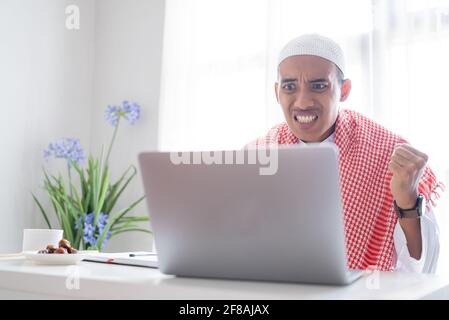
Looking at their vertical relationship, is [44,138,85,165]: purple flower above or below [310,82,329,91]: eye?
below

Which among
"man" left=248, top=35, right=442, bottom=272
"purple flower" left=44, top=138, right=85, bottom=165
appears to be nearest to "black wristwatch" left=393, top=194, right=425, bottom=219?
"man" left=248, top=35, right=442, bottom=272

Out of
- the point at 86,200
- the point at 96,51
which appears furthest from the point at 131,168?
the point at 96,51

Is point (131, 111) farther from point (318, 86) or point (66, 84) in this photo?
point (318, 86)

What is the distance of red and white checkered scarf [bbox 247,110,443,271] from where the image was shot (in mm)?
1523

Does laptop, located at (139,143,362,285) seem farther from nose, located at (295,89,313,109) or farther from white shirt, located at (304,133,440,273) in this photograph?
nose, located at (295,89,313,109)

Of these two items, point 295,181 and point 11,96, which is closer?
point 295,181

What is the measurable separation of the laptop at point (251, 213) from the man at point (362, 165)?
1.62 feet

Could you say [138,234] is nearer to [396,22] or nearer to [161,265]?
[396,22]

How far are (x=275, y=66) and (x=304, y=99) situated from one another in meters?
1.25

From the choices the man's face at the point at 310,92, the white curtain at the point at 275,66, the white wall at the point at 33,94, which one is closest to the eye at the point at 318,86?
the man's face at the point at 310,92

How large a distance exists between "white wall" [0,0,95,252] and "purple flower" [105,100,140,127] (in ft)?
1.14

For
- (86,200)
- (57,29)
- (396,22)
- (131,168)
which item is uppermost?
(57,29)

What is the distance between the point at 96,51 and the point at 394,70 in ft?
7.34

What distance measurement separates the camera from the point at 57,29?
367 centimetres
